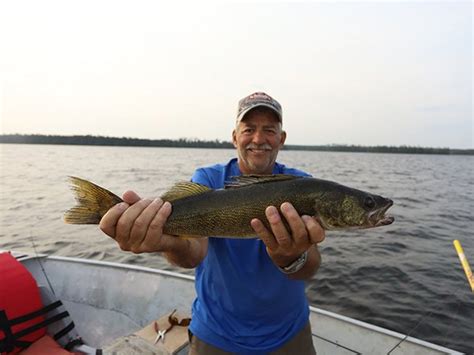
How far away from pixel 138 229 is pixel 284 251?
130 centimetres

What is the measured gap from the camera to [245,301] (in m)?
3.28

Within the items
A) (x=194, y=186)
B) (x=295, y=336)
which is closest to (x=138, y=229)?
(x=194, y=186)

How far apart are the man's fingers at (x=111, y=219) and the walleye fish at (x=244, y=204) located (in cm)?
24

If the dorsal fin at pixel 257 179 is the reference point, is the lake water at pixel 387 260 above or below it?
below

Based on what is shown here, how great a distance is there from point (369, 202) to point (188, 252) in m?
1.84

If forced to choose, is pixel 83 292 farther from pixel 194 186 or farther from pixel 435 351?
pixel 435 351

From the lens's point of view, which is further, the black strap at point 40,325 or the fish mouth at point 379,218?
the black strap at point 40,325

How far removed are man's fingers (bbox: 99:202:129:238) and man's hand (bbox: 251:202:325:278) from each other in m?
1.17

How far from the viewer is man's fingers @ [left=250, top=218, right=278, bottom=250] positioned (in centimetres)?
303

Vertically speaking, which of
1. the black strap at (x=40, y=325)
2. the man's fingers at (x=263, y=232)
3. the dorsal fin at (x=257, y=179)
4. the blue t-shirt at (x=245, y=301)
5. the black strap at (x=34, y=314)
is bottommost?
the black strap at (x=40, y=325)

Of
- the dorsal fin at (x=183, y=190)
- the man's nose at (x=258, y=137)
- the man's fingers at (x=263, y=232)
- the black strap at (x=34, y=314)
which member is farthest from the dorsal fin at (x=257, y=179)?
the black strap at (x=34, y=314)

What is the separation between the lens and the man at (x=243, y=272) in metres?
2.95

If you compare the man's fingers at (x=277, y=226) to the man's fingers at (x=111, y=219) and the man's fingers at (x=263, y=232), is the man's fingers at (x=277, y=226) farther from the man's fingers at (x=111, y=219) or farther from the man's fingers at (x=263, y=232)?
the man's fingers at (x=111, y=219)

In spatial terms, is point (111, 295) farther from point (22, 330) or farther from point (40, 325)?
point (22, 330)
